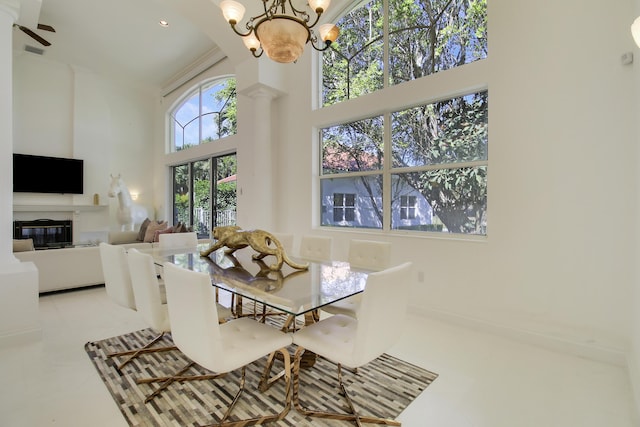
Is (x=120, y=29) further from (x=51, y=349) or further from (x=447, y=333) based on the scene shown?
(x=447, y=333)

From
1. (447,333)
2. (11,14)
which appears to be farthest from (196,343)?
(11,14)

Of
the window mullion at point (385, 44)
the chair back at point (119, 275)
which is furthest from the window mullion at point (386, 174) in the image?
the chair back at point (119, 275)

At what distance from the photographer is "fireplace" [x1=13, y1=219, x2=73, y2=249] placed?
6.55m

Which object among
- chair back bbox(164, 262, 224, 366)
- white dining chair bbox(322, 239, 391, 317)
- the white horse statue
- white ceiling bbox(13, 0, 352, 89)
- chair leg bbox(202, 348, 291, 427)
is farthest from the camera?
the white horse statue

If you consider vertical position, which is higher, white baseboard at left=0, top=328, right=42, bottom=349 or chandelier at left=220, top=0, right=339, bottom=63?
chandelier at left=220, top=0, right=339, bottom=63

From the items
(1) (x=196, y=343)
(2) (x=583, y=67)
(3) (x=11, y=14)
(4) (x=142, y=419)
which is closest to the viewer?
(1) (x=196, y=343)

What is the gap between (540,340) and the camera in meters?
2.70

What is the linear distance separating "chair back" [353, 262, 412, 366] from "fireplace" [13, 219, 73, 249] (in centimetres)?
733

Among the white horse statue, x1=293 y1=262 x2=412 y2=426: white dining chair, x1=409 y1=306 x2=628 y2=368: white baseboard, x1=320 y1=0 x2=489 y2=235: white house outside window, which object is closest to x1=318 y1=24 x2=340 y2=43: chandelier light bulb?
x1=320 y1=0 x2=489 y2=235: white house outside window

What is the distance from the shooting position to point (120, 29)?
222 inches

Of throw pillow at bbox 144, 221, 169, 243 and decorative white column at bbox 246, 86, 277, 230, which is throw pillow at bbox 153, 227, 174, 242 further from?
decorative white column at bbox 246, 86, 277, 230

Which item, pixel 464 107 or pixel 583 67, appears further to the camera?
pixel 464 107

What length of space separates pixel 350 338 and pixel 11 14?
4114 millimetres

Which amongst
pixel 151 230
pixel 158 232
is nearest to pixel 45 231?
pixel 151 230
